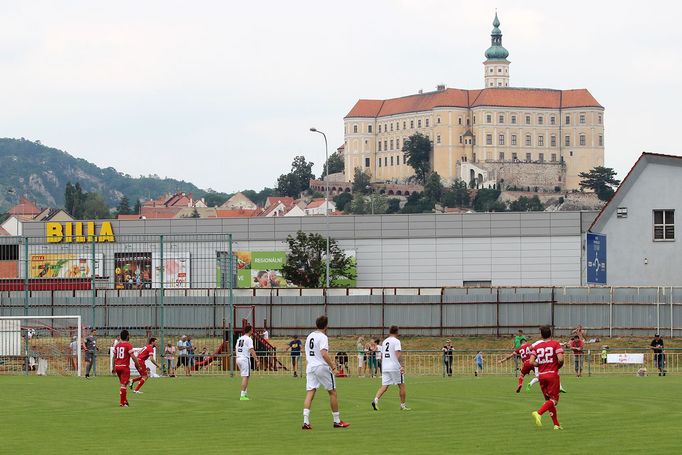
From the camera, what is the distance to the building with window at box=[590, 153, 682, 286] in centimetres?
6456

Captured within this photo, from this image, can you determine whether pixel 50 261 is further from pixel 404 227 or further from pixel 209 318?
pixel 404 227

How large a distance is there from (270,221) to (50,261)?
4031 centimetres

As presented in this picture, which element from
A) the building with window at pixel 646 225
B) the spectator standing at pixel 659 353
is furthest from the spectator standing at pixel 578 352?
the building with window at pixel 646 225

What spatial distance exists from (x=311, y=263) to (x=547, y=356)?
6926 cm

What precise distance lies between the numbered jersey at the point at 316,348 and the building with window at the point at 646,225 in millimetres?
46265

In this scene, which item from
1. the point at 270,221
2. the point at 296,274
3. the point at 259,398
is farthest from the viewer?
the point at 270,221

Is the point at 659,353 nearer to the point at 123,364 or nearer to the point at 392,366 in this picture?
the point at 392,366

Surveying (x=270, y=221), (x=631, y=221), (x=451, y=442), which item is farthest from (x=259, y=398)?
(x=270, y=221)

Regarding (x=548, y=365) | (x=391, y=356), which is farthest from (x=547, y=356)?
(x=391, y=356)

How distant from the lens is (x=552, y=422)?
2103 centimetres

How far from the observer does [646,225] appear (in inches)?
2574

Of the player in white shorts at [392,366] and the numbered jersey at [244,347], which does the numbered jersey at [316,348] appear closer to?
the player in white shorts at [392,366]

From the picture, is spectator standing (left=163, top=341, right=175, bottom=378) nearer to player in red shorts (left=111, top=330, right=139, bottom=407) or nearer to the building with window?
player in red shorts (left=111, top=330, right=139, bottom=407)

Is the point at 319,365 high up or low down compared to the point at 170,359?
up
